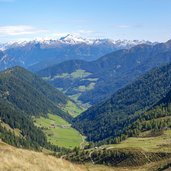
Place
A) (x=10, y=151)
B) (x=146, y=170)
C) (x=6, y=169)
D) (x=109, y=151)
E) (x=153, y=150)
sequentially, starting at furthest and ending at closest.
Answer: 1. (x=109, y=151)
2. (x=153, y=150)
3. (x=146, y=170)
4. (x=10, y=151)
5. (x=6, y=169)

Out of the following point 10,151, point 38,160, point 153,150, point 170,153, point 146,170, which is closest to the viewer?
point 38,160

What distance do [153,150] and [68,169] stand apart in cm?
7386

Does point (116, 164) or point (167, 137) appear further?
point (167, 137)

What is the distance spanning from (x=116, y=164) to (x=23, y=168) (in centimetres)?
7904

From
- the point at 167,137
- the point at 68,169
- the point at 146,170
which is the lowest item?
the point at 167,137

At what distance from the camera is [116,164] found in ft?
427

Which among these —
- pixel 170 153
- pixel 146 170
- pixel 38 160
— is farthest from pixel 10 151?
pixel 170 153

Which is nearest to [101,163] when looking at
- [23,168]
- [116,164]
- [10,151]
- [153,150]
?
[116,164]

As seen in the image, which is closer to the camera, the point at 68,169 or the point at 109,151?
the point at 68,169

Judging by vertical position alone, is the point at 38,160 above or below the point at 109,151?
above

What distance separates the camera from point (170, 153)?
396 feet

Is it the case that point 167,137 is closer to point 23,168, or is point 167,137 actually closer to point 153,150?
point 153,150

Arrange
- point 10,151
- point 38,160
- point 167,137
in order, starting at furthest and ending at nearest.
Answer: point 167,137 → point 10,151 → point 38,160

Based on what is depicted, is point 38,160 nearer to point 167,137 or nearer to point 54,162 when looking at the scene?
point 54,162
